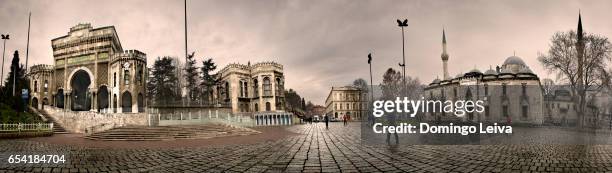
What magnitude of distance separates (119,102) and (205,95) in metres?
14.5

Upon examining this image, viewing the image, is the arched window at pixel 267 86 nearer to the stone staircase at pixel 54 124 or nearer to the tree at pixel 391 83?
the tree at pixel 391 83

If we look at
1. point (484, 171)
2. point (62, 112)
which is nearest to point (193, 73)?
point (62, 112)

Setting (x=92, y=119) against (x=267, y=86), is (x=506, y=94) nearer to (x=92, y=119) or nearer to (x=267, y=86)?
(x=267, y=86)

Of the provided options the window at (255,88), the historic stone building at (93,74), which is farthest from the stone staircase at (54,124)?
the window at (255,88)

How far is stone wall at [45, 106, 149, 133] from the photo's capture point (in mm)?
28453

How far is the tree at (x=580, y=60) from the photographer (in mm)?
30734

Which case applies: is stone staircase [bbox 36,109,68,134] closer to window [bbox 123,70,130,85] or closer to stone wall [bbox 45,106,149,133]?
stone wall [bbox 45,106,149,133]

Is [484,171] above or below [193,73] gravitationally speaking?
below

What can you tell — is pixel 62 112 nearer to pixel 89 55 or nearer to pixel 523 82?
pixel 89 55

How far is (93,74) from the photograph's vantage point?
45.5 metres

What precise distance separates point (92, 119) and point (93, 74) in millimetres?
19496

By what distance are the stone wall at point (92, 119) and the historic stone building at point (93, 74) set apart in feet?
35.9

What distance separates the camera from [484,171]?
719cm

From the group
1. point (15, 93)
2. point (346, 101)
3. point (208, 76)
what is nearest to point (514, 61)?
point (346, 101)
